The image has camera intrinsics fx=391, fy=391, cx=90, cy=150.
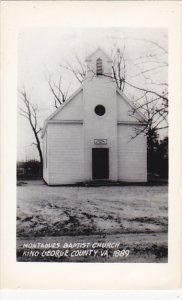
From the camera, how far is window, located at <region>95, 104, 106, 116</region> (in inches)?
48.7

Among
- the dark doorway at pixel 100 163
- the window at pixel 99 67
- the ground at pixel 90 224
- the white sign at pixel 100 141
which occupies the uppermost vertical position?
the window at pixel 99 67

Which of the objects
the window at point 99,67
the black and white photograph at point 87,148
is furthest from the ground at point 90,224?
the window at point 99,67

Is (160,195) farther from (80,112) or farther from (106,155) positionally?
(80,112)

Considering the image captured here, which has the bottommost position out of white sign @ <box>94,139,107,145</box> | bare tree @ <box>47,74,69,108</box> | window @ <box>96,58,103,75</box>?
white sign @ <box>94,139,107,145</box>

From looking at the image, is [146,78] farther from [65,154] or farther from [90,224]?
[90,224]

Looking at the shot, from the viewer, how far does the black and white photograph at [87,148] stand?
3.90 ft

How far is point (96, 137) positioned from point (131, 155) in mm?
125

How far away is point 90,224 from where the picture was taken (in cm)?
119

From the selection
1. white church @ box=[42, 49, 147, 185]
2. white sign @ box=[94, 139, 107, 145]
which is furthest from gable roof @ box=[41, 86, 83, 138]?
white sign @ box=[94, 139, 107, 145]

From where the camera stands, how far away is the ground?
1.18 m

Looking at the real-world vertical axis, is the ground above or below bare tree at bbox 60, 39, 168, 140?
below

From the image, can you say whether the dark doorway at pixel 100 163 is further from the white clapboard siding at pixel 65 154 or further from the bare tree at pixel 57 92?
the bare tree at pixel 57 92

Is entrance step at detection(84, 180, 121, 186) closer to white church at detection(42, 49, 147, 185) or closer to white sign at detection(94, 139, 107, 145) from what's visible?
white church at detection(42, 49, 147, 185)

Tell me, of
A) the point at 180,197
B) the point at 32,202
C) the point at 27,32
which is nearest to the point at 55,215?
the point at 32,202
